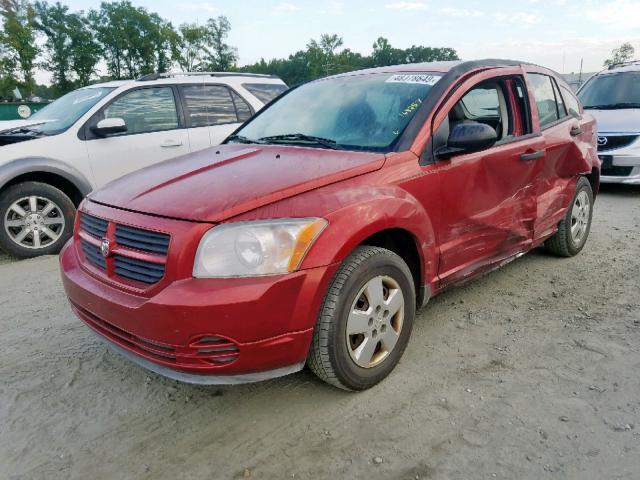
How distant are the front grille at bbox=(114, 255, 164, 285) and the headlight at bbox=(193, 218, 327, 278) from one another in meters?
0.20

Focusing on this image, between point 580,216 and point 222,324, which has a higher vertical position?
point 222,324

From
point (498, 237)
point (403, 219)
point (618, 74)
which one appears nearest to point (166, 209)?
point (403, 219)

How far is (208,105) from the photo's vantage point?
241 inches

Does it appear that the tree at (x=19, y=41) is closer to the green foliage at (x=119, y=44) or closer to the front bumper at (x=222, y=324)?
the green foliage at (x=119, y=44)

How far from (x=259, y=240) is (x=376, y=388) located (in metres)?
1.05

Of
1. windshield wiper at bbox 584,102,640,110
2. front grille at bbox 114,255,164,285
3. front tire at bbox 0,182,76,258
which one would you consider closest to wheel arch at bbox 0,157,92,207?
front tire at bbox 0,182,76,258

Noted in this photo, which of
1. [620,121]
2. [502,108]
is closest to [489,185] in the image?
[502,108]

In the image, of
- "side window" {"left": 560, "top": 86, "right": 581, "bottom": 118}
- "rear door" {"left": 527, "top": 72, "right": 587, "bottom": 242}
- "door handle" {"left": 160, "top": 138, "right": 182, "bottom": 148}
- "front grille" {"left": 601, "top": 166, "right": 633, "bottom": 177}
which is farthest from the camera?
"front grille" {"left": 601, "top": 166, "right": 633, "bottom": 177}

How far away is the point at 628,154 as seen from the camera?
7.26 m

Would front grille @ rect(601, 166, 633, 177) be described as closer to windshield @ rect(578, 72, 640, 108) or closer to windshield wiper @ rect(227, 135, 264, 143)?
windshield @ rect(578, 72, 640, 108)

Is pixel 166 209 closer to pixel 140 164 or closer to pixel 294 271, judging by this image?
pixel 294 271

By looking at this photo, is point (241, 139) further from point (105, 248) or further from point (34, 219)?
point (34, 219)

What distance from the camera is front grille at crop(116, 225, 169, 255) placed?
Answer: 222 cm

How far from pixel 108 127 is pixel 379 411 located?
164 inches
